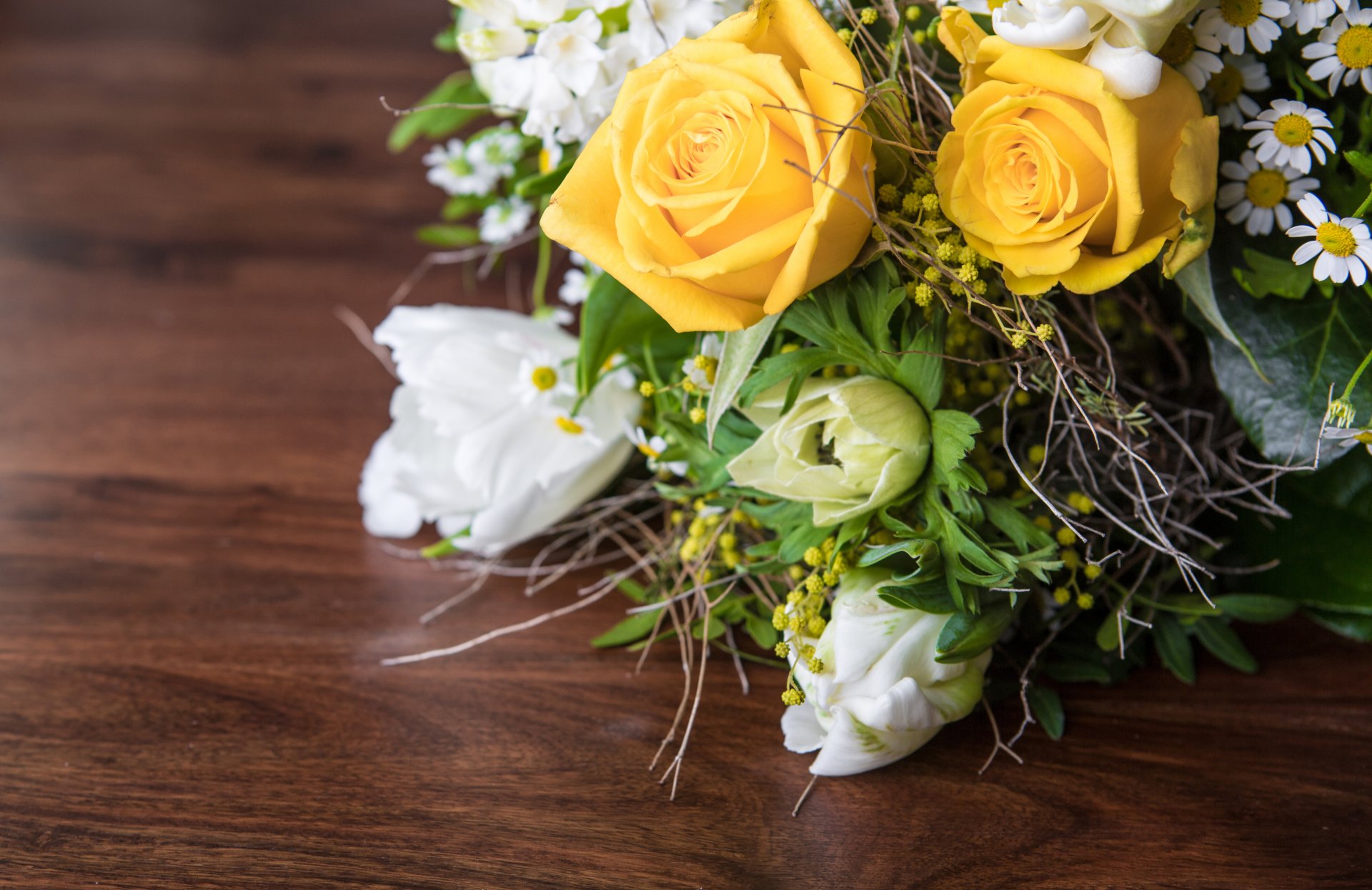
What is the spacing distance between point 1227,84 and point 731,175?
21cm

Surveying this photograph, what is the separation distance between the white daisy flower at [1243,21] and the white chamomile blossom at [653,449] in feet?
0.88

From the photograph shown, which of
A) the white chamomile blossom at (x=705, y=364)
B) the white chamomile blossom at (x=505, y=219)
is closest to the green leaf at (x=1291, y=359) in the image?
the white chamomile blossom at (x=705, y=364)

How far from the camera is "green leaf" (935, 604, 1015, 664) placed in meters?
0.40

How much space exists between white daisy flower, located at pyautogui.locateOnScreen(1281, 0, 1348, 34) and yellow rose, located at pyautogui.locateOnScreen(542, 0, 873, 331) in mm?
169

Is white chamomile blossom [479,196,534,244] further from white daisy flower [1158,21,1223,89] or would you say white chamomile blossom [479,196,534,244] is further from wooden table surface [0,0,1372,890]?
white daisy flower [1158,21,1223,89]

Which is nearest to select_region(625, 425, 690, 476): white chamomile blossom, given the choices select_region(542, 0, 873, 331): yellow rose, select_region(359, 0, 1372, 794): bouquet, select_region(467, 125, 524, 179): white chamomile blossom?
select_region(359, 0, 1372, 794): bouquet

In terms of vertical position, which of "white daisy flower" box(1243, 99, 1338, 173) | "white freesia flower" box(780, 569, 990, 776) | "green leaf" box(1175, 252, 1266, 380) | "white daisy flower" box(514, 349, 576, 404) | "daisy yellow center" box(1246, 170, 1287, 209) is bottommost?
"white freesia flower" box(780, 569, 990, 776)

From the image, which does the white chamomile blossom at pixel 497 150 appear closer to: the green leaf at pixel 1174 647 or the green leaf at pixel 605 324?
the green leaf at pixel 605 324

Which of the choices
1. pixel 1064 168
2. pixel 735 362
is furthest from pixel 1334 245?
pixel 735 362

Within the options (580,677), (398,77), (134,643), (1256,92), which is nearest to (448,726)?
(580,677)

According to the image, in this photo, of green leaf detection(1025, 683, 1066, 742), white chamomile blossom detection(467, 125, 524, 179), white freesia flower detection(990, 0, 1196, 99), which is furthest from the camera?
white chamomile blossom detection(467, 125, 524, 179)

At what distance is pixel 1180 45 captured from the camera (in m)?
0.39

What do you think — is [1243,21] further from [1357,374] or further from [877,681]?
[877,681]

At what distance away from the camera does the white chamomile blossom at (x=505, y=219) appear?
2.09ft
